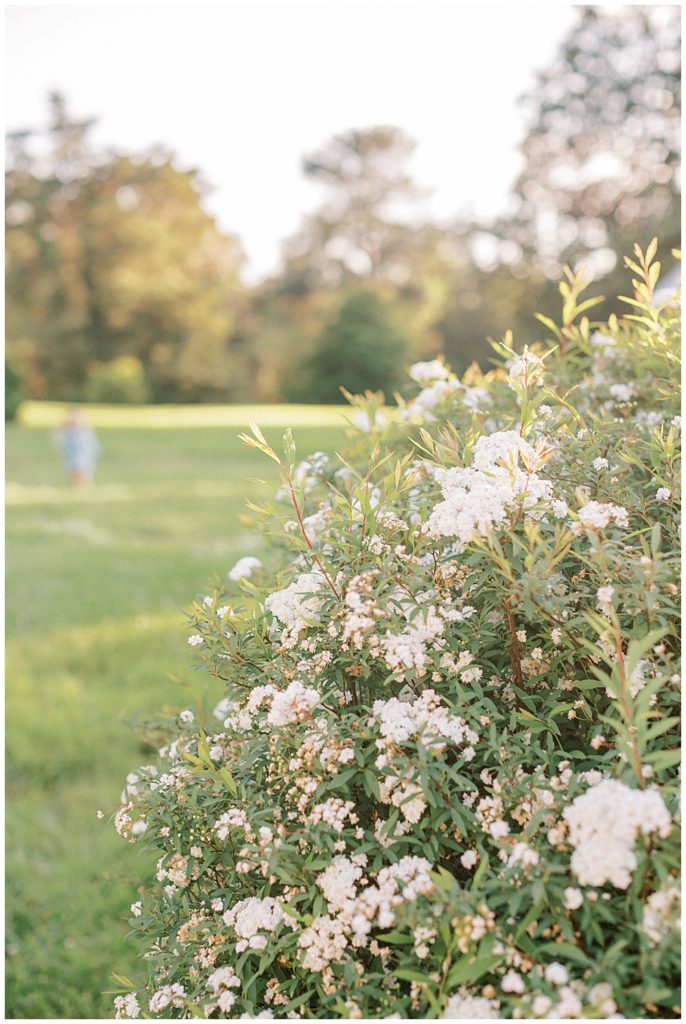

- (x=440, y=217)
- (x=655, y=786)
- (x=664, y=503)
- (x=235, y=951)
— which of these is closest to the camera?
(x=655, y=786)

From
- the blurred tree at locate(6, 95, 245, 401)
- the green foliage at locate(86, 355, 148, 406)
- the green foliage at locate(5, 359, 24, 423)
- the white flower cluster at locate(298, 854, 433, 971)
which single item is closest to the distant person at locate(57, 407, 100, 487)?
the green foliage at locate(5, 359, 24, 423)

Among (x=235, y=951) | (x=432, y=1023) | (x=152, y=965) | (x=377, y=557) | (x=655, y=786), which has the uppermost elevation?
(x=377, y=557)

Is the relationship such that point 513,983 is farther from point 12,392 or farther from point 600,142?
point 600,142

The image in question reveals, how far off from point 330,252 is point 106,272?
14474 millimetres

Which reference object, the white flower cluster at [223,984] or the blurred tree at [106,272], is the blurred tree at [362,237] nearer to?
the blurred tree at [106,272]

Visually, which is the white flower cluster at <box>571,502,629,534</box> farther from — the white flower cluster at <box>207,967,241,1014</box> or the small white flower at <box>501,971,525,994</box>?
the white flower cluster at <box>207,967,241,1014</box>

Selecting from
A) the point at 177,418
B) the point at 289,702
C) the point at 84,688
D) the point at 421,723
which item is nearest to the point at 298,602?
the point at 289,702

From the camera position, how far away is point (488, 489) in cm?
142

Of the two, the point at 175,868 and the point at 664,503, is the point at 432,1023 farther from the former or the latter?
the point at 664,503

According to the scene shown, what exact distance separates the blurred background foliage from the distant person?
12.0 m

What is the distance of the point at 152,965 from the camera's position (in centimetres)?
161

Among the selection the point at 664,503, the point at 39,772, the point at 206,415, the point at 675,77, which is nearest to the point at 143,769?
the point at 664,503

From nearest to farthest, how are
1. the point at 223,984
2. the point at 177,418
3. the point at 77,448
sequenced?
the point at 223,984 → the point at 77,448 → the point at 177,418

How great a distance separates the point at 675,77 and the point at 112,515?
87.3ft
